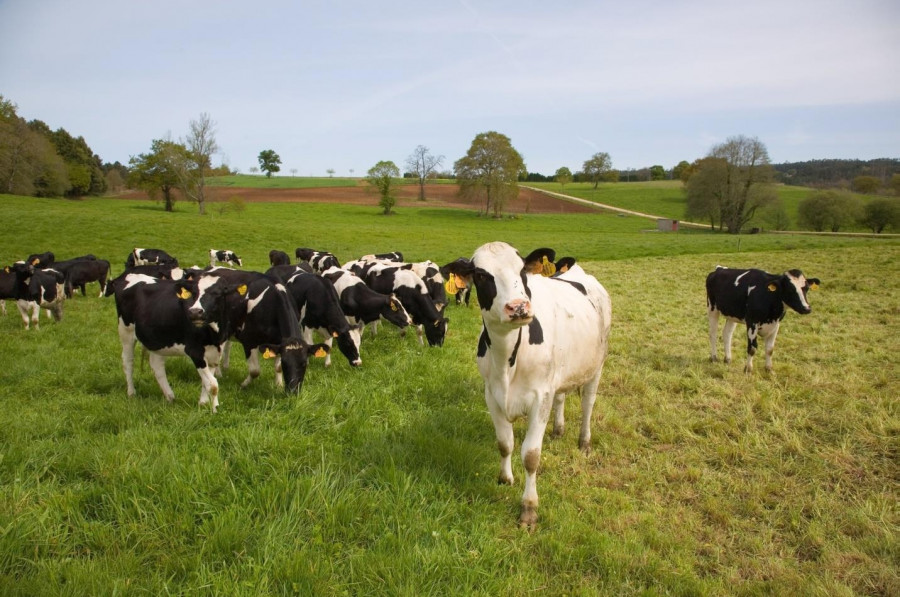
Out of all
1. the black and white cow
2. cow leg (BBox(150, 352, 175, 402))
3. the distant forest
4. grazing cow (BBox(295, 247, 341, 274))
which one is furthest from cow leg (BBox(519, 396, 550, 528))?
the distant forest

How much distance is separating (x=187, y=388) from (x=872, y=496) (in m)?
7.81

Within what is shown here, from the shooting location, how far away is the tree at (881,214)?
5541cm

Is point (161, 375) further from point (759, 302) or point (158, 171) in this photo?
point (158, 171)

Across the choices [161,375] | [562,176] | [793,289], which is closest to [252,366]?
[161,375]

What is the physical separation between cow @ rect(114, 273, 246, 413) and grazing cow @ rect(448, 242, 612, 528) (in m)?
3.51

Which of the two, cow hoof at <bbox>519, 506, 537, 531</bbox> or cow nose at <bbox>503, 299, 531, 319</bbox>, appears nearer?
cow nose at <bbox>503, 299, 531, 319</bbox>

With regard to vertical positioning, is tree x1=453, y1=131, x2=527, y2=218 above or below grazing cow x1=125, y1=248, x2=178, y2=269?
above

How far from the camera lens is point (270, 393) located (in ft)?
21.1

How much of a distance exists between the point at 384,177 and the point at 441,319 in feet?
198

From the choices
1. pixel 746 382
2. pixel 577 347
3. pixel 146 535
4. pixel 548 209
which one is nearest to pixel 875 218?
pixel 548 209

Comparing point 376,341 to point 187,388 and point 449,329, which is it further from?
point 187,388

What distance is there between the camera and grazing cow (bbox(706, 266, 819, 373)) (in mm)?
8352

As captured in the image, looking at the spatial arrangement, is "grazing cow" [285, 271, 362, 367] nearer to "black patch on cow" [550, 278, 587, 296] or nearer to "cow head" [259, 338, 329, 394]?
"cow head" [259, 338, 329, 394]

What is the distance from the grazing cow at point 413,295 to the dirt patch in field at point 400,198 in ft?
186
